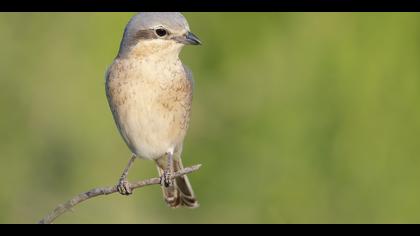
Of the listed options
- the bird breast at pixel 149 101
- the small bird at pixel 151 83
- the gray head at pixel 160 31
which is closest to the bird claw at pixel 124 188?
the small bird at pixel 151 83

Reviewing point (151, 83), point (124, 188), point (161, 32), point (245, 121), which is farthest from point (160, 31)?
point (245, 121)

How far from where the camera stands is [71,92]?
7004 mm

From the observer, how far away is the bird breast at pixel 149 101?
4492mm

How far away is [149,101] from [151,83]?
0.10 metres

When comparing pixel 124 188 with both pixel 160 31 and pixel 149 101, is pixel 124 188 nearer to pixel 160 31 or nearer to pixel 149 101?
pixel 149 101

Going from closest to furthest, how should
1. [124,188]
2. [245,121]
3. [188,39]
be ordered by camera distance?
1. [188,39]
2. [124,188]
3. [245,121]

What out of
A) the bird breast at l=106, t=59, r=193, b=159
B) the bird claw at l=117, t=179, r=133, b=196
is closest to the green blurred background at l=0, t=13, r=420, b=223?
the bird breast at l=106, t=59, r=193, b=159

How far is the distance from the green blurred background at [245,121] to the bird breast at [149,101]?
1840mm

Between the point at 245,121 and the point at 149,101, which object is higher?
the point at 245,121

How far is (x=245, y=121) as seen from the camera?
7.06 meters

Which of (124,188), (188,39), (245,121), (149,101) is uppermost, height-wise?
(245,121)

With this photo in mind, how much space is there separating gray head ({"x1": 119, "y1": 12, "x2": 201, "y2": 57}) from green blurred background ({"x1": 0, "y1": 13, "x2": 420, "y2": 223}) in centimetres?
207
